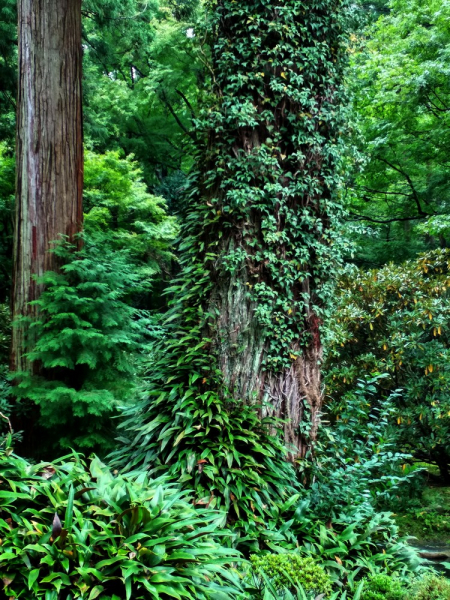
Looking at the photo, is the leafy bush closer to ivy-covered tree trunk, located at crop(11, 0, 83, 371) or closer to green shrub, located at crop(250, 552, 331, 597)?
green shrub, located at crop(250, 552, 331, 597)

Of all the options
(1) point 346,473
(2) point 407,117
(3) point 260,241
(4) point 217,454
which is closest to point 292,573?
(4) point 217,454

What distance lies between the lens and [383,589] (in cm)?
277

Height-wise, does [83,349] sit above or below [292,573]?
above

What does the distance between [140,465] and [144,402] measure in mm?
511

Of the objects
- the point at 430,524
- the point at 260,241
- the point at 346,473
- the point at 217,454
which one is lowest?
the point at 430,524

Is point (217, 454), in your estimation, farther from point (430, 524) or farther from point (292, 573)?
point (430, 524)

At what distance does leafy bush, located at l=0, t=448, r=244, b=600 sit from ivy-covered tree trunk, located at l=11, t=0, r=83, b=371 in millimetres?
2667

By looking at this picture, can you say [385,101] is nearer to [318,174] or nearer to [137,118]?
[318,174]

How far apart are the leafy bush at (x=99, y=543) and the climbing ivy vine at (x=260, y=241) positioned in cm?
107

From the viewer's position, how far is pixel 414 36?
814 cm

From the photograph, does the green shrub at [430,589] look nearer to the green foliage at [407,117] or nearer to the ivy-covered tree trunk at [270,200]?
the ivy-covered tree trunk at [270,200]

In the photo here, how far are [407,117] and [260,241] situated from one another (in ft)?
20.6

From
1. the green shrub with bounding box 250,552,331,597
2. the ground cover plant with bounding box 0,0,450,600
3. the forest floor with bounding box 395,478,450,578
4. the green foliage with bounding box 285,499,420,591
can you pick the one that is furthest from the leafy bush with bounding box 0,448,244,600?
the forest floor with bounding box 395,478,450,578

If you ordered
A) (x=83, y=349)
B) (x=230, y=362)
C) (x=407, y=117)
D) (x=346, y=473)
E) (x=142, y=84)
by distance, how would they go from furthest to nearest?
1. (x=142, y=84)
2. (x=407, y=117)
3. (x=83, y=349)
4. (x=230, y=362)
5. (x=346, y=473)
